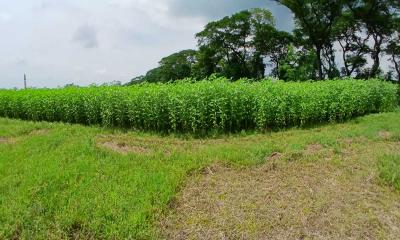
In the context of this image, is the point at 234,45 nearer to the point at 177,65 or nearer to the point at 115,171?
the point at 177,65

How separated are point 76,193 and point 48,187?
50 centimetres

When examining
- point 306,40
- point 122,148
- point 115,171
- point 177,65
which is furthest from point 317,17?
point 115,171

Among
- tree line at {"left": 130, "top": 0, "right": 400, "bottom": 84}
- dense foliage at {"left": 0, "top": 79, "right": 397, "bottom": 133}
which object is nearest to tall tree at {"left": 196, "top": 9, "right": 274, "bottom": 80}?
tree line at {"left": 130, "top": 0, "right": 400, "bottom": 84}

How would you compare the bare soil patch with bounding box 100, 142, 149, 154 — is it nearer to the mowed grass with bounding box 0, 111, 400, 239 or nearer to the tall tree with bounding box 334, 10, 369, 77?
the mowed grass with bounding box 0, 111, 400, 239

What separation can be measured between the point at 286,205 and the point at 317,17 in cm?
2682

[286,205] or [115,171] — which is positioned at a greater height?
[115,171]

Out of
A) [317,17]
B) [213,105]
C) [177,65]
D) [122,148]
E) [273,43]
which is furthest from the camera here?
[177,65]

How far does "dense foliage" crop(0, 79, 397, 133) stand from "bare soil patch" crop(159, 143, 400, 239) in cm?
350

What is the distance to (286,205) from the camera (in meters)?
4.98

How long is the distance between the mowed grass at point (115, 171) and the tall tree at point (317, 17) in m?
20.2

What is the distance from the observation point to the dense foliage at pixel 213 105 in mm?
9688

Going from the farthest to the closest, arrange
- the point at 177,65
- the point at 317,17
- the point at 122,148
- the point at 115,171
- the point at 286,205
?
the point at 177,65 < the point at 317,17 < the point at 122,148 < the point at 115,171 < the point at 286,205

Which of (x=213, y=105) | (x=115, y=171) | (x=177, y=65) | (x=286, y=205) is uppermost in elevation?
(x=177, y=65)

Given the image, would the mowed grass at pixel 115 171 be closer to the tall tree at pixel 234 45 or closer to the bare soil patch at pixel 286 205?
the bare soil patch at pixel 286 205
